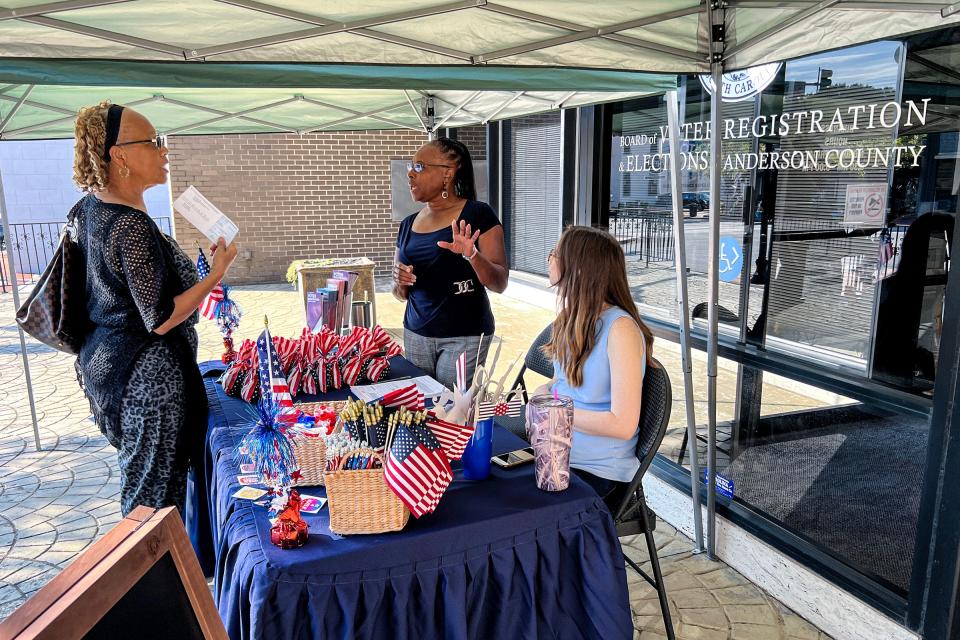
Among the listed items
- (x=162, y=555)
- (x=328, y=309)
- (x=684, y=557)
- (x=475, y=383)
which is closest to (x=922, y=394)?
(x=684, y=557)

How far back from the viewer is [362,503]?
61.7 inches

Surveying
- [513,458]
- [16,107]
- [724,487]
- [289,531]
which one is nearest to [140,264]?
[289,531]

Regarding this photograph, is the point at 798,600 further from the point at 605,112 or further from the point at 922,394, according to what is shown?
the point at 605,112

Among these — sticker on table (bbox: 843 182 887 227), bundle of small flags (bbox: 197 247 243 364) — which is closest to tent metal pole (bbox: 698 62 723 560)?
sticker on table (bbox: 843 182 887 227)

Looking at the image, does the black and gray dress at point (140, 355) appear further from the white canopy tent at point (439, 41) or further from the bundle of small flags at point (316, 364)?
the white canopy tent at point (439, 41)

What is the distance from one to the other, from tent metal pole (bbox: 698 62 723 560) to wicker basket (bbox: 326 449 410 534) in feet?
5.73

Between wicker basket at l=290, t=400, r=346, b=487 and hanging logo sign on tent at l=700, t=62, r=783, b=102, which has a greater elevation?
hanging logo sign on tent at l=700, t=62, r=783, b=102

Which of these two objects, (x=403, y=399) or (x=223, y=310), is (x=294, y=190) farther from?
(x=403, y=399)

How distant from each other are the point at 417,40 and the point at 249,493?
1.65 metres

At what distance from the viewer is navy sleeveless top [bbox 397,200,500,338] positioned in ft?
10.1

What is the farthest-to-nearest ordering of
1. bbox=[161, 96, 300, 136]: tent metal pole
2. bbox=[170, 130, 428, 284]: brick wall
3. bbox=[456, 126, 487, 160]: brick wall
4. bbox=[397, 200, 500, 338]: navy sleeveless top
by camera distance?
bbox=[456, 126, 487, 160]: brick wall, bbox=[170, 130, 428, 284]: brick wall, bbox=[161, 96, 300, 136]: tent metal pole, bbox=[397, 200, 500, 338]: navy sleeveless top

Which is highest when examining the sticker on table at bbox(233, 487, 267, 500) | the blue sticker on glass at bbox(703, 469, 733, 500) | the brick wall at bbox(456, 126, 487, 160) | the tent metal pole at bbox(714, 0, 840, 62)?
the brick wall at bbox(456, 126, 487, 160)

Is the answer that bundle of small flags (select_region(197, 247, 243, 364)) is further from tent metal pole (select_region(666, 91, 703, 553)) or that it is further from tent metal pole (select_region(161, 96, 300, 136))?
tent metal pole (select_region(161, 96, 300, 136))

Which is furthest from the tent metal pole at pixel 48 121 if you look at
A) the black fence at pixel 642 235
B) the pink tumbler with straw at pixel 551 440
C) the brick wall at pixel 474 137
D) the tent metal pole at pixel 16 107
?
the brick wall at pixel 474 137
